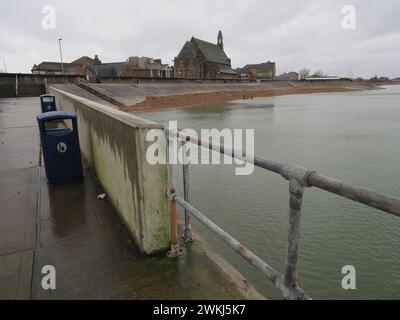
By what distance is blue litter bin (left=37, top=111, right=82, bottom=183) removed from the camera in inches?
218

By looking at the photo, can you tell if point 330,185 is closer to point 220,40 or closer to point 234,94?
point 234,94

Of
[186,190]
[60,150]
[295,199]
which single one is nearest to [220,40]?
[60,150]

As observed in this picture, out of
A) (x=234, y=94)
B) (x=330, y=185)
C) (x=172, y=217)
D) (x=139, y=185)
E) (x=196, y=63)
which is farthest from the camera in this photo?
(x=196, y=63)

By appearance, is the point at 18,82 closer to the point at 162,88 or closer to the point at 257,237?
the point at 162,88

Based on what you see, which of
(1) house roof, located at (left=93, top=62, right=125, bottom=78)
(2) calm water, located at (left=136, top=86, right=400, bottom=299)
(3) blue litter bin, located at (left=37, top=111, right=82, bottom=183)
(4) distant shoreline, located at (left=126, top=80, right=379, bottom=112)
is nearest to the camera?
(2) calm water, located at (left=136, top=86, right=400, bottom=299)

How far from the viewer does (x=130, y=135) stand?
3.24 m

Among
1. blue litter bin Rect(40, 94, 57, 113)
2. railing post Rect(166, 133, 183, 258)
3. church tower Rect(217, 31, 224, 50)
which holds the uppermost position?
church tower Rect(217, 31, 224, 50)

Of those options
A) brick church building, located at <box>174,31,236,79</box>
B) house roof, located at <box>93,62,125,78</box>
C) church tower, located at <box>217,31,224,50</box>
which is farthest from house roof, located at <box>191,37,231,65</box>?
house roof, located at <box>93,62,125,78</box>

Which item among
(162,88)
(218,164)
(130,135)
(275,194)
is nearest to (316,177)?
(130,135)

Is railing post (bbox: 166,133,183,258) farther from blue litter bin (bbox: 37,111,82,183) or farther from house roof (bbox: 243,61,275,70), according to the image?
A: house roof (bbox: 243,61,275,70)

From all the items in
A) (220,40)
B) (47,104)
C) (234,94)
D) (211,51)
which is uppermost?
(220,40)

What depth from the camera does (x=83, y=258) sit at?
3355 mm

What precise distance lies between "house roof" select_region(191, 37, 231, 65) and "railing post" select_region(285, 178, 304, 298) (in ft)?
327

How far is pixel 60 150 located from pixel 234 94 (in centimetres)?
5757
